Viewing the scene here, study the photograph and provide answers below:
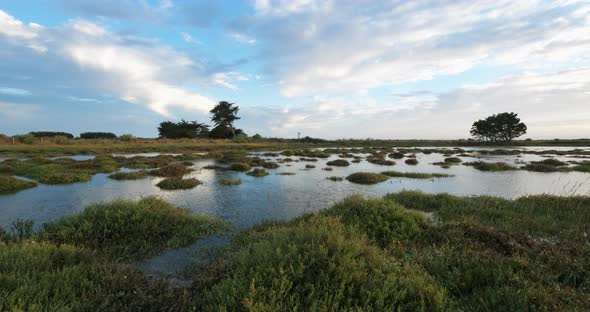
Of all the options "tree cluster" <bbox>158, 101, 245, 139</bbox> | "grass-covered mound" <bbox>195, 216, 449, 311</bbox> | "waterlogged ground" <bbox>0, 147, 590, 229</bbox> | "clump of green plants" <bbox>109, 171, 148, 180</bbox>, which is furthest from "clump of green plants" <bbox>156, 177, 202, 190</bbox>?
"tree cluster" <bbox>158, 101, 245, 139</bbox>

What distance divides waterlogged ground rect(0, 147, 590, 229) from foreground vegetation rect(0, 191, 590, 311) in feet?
13.5

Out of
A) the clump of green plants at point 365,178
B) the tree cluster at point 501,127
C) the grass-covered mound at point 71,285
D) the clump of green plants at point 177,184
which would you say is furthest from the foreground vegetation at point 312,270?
the tree cluster at point 501,127

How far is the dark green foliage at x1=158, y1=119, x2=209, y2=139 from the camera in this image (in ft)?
355

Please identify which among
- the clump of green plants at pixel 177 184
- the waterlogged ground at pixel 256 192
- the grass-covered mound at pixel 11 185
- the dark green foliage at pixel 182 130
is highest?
the dark green foliage at pixel 182 130

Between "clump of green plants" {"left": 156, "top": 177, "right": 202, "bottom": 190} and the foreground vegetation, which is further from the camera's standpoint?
"clump of green plants" {"left": 156, "top": 177, "right": 202, "bottom": 190}

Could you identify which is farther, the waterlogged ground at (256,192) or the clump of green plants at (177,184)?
the clump of green plants at (177,184)

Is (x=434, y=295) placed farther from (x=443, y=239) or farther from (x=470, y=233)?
(x=470, y=233)

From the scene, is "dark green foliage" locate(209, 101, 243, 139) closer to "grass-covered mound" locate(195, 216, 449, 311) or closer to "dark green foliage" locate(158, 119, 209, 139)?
"dark green foliage" locate(158, 119, 209, 139)

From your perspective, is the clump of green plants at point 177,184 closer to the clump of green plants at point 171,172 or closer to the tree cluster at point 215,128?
the clump of green plants at point 171,172

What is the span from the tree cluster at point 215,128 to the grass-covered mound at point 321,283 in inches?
4031

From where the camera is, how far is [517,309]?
16.3 ft

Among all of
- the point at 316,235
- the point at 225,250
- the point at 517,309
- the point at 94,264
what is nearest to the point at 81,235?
the point at 94,264

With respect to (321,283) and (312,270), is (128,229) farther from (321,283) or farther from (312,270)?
(321,283)

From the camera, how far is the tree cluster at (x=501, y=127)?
107 meters
